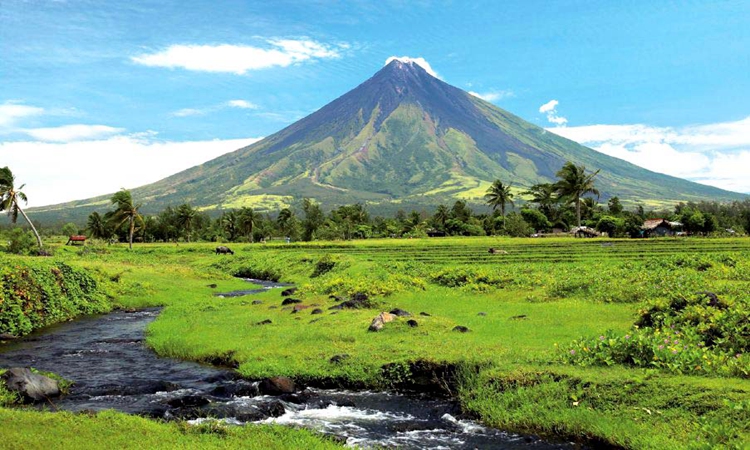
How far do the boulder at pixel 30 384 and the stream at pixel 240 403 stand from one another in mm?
506

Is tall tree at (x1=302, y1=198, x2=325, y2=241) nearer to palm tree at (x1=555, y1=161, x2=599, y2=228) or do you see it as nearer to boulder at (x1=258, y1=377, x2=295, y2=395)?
palm tree at (x1=555, y1=161, x2=599, y2=228)

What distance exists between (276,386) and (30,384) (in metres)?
6.37

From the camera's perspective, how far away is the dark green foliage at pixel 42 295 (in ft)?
73.7

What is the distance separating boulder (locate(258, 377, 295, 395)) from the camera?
47.3 ft

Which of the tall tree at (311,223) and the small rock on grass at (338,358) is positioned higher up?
the tall tree at (311,223)

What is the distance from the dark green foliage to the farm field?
30cm

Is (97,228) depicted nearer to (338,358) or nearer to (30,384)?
(30,384)

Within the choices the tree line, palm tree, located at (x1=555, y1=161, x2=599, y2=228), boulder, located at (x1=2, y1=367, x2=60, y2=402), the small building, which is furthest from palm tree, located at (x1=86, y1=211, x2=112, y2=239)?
the small building

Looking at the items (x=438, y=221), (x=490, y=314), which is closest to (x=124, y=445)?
(x=490, y=314)

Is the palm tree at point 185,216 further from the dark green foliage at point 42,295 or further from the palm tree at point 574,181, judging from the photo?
the dark green foliage at point 42,295

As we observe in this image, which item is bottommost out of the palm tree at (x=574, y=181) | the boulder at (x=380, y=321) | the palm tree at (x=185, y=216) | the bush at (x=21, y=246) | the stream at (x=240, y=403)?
the stream at (x=240, y=403)

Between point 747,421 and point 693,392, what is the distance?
147 cm

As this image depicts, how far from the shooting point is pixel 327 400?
1407 cm

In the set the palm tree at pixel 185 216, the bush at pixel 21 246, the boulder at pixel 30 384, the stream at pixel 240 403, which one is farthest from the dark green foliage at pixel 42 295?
the palm tree at pixel 185 216
